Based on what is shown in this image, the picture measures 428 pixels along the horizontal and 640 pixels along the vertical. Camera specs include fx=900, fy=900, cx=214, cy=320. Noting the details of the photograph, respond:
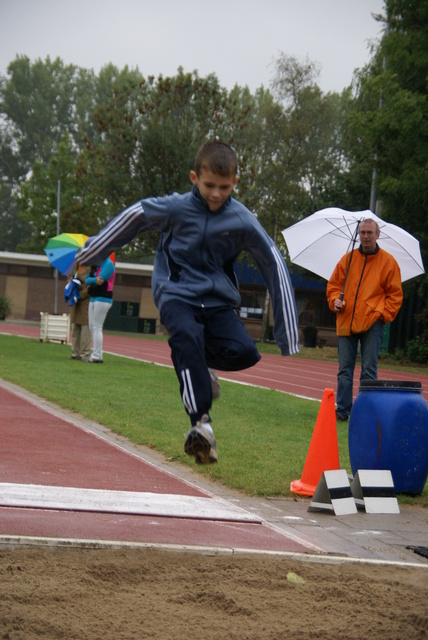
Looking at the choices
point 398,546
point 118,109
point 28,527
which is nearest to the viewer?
point 28,527

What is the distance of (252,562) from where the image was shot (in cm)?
484

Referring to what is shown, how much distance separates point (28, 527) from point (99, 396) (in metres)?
7.65

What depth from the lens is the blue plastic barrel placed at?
7297 mm

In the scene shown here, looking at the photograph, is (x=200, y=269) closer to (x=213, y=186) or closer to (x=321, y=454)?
(x=213, y=186)

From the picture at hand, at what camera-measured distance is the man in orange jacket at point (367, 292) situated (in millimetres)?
10094

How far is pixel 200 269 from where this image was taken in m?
5.41

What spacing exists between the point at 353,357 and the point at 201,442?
5.87 meters

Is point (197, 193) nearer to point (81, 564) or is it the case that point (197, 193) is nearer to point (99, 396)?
point (81, 564)

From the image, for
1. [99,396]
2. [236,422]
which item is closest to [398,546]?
[236,422]

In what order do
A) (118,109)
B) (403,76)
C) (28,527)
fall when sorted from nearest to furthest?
(28,527), (403,76), (118,109)

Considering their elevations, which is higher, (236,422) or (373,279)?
(373,279)

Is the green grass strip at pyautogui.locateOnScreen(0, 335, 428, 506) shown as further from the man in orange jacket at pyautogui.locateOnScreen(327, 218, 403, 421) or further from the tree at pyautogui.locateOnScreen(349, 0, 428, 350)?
the tree at pyautogui.locateOnScreen(349, 0, 428, 350)

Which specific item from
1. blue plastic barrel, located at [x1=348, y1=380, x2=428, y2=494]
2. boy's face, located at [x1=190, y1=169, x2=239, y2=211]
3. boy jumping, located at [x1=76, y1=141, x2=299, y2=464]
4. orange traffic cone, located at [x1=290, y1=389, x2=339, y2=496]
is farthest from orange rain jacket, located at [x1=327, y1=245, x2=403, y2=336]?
boy's face, located at [x1=190, y1=169, x2=239, y2=211]

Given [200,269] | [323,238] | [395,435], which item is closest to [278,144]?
[323,238]
